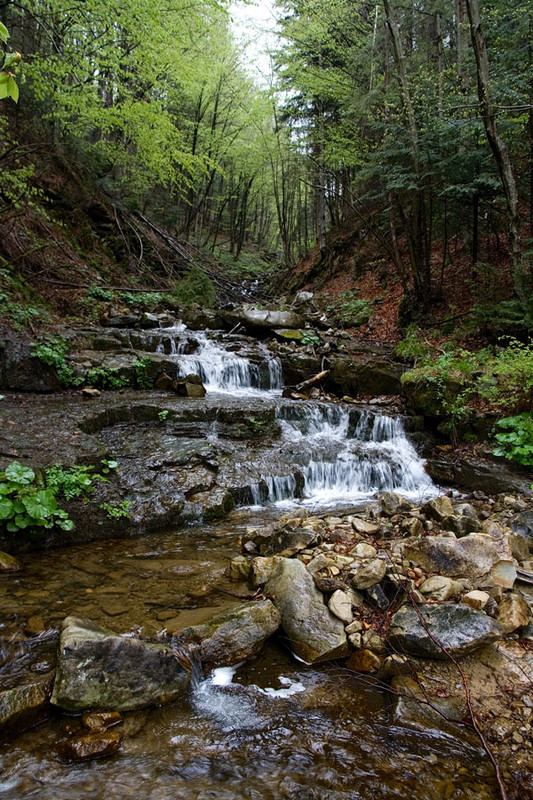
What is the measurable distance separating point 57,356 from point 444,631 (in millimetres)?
7198

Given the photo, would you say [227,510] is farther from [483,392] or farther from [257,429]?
[483,392]

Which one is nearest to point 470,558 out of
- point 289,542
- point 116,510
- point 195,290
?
point 289,542

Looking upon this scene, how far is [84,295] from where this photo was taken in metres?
10.7

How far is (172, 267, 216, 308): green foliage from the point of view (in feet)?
45.6

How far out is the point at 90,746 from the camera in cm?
222

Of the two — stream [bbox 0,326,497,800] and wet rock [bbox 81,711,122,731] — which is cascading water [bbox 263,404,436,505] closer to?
stream [bbox 0,326,497,800]

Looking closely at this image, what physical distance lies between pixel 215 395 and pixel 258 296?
38.8 feet

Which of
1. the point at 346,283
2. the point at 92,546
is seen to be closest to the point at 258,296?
the point at 346,283

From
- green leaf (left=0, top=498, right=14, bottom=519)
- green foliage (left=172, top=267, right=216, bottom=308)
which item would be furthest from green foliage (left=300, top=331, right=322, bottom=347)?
green leaf (left=0, top=498, right=14, bottom=519)

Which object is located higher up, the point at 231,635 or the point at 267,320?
the point at 267,320

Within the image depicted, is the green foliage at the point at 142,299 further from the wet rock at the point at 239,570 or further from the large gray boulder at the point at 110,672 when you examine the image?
the large gray boulder at the point at 110,672

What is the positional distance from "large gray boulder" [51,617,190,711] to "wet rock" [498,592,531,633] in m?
2.31

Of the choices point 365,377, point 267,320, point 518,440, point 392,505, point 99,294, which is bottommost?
point 392,505

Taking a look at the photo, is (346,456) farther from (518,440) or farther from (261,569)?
(261,569)
